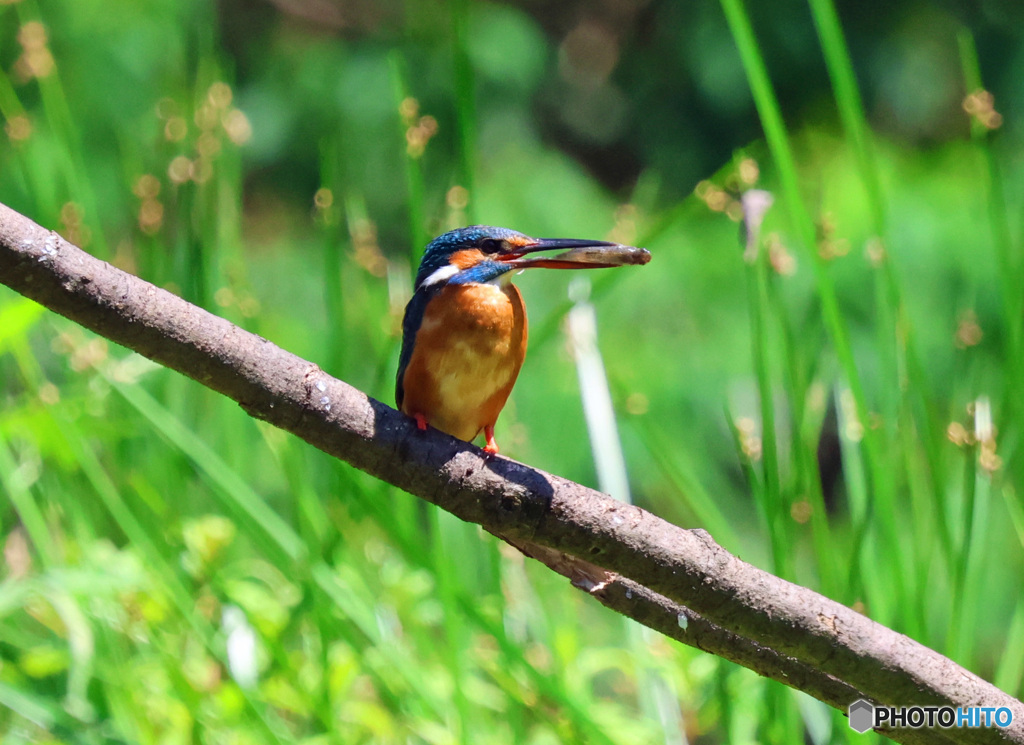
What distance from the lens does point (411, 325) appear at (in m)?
1.80

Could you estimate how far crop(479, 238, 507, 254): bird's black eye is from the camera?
72.6 inches

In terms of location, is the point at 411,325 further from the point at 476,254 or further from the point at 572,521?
the point at 572,521

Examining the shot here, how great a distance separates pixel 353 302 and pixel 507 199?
0.60m

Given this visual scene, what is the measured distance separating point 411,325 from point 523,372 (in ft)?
4.01

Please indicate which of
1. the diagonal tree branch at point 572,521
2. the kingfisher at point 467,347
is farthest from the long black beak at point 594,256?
the diagonal tree branch at point 572,521

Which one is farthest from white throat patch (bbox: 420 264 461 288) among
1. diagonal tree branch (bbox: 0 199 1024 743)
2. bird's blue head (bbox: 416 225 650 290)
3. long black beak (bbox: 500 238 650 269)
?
diagonal tree branch (bbox: 0 199 1024 743)

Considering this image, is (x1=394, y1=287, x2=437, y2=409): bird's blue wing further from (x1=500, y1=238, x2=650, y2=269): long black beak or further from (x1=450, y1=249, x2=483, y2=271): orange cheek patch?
(x1=500, y1=238, x2=650, y2=269): long black beak

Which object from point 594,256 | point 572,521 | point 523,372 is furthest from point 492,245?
point 523,372

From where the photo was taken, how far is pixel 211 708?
5.80 feet

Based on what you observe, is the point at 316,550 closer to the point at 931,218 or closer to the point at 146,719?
the point at 146,719

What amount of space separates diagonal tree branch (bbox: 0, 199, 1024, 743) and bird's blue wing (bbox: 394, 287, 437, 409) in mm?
602

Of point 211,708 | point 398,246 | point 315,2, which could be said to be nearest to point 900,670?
point 211,708

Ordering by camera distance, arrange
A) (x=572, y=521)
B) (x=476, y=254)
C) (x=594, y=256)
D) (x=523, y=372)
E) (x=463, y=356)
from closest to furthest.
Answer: (x=572, y=521) → (x=594, y=256) → (x=463, y=356) → (x=476, y=254) → (x=523, y=372)

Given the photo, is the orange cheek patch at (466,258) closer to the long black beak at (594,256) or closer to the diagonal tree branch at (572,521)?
the long black beak at (594,256)
